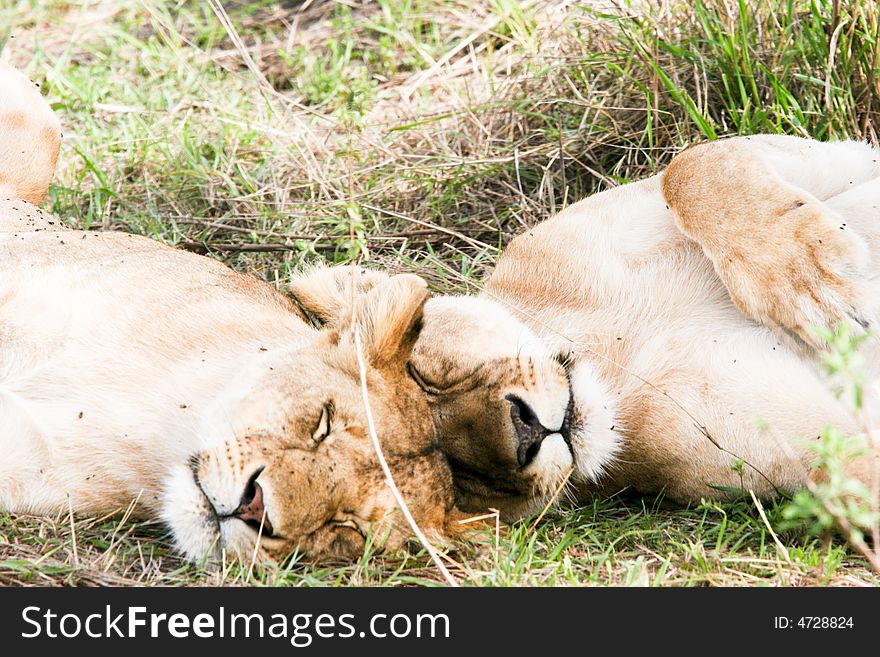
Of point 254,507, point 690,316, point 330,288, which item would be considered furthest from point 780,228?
point 254,507

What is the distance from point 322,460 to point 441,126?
3.20 meters

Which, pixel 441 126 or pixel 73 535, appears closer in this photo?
pixel 73 535

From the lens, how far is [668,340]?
10.3ft

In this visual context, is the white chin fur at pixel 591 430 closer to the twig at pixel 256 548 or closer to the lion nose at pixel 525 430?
the lion nose at pixel 525 430

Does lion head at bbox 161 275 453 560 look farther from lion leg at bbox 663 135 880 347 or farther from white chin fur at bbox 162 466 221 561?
lion leg at bbox 663 135 880 347

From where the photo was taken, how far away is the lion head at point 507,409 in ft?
8.92

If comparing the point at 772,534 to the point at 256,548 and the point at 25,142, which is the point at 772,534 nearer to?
the point at 256,548

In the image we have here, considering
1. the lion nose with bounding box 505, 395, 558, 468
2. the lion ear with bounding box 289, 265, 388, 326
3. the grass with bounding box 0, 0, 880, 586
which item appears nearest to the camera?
the lion nose with bounding box 505, 395, 558, 468

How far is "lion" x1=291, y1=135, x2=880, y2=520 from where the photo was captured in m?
2.81

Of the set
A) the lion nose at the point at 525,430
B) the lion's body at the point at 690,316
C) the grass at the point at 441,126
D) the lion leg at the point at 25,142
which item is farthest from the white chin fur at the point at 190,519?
the lion leg at the point at 25,142

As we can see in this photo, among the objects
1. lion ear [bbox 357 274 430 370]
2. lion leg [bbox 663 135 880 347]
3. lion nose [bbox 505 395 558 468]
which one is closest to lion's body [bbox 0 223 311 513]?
lion ear [bbox 357 274 430 370]

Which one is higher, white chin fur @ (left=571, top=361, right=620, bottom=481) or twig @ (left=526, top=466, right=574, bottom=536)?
white chin fur @ (left=571, top=361, right=620, bottom=481)

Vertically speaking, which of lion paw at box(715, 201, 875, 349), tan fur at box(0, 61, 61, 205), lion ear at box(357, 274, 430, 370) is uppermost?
lion paw at box(715, 201, 875, 349)

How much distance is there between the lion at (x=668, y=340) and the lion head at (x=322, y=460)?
0.11m
